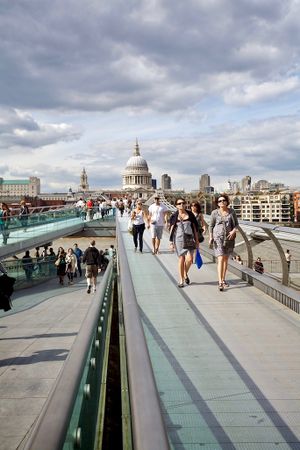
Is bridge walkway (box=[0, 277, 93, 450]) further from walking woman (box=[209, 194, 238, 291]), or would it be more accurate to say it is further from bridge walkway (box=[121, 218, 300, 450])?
walking woman (box=[209, 194, 238, 291])

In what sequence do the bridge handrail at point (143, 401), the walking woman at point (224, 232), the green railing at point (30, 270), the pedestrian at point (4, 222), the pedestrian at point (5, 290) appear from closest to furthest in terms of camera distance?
the bridge handrail at point (143, 401)
the walking woman at point (224, 232)
the pedestrian at point (5, 290)
the pedestrian at point (4, 222)
the green railing at point (30, 270)

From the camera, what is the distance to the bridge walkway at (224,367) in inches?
102

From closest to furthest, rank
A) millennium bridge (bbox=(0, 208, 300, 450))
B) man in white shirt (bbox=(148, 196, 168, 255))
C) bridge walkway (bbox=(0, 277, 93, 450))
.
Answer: millennium bridge (bbox=(0, 208, 300, 450))
bridge walkway (bbox=(0, 277, 93, 450))
man in white shirt (bbox=(148, 196, 168, 255))

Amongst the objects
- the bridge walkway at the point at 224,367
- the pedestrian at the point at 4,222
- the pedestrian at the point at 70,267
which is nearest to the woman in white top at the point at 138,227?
the bridge walkway at the point at 224,367

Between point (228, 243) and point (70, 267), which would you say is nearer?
point (228, 243)

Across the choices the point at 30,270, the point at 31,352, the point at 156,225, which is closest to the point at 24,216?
the point at 30,270

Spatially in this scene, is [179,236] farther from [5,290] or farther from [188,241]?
[5,290]

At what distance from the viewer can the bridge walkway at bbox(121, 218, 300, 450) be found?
8.49 ft

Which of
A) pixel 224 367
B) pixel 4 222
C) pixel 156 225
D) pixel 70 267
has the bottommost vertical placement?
pixel 70 267

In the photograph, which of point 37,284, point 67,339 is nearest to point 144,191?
point 37,284

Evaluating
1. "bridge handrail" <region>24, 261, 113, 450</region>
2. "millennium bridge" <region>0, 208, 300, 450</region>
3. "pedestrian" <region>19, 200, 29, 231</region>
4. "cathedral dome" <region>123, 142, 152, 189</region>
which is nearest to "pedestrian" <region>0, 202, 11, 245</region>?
"pedestrian" <region>19, 200, 29, 231</region>

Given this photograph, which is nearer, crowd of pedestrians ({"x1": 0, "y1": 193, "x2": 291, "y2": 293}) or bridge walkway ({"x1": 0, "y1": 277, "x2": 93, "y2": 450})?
bridge walkway ({"x1": 0, "y1": 277, "x2": 93, "y2": 450})

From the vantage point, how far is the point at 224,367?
356 cm

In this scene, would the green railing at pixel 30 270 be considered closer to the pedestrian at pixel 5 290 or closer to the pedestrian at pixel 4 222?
the pedestrian at pixel 4 222
